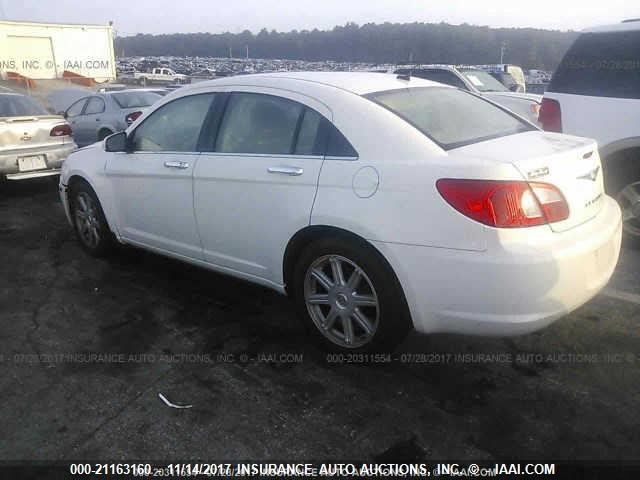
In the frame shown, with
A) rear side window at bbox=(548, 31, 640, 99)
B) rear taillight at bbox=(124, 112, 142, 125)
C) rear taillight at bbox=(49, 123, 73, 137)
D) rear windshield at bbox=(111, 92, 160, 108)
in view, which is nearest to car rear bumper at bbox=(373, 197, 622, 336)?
rear side window at bbox=(548, 31, 640, 99)

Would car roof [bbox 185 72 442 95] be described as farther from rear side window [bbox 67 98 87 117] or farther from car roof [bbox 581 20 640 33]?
rear side window [bbox 67 98 87 117]

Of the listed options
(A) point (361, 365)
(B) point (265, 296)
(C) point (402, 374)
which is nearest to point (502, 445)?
(C) point (402, 374)

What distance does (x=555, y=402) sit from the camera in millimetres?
2840

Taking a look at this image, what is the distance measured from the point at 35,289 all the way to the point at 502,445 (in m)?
3.74

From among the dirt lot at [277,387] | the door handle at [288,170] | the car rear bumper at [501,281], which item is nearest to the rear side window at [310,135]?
the door handle at [288,170]

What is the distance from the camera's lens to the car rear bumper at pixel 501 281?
2.60 metres

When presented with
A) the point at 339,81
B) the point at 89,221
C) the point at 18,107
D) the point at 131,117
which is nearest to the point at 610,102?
the point at 339,81

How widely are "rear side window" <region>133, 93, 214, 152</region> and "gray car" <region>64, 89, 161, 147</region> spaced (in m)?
6.60

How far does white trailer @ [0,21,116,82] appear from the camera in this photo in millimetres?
26562

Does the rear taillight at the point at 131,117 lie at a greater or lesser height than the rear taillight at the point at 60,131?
lesser

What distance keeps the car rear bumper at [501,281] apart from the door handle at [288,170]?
0.68 metres

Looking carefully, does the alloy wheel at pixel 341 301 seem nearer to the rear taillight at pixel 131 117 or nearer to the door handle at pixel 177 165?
the door handle at pixel 177 165

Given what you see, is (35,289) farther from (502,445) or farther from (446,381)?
(502,445)

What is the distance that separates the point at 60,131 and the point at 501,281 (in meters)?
7.48
